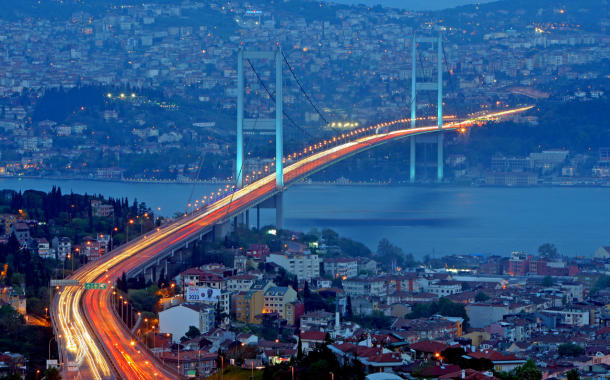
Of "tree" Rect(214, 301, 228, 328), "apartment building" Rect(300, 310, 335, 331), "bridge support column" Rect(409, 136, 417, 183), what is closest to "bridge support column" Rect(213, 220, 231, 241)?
"tree" Rect(214, 301, 228, 328)

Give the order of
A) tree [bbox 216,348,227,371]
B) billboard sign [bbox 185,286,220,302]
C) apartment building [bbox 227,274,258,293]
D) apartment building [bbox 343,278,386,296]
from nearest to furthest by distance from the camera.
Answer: tree [bbox 216,348,227,371] → billboard sign [bbox 185,286,220,302] → apartment building [bbox 227,274,258,293] → apartment building [bbox 343,278,386,296]

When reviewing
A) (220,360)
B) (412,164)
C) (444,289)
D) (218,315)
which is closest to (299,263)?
(444,289)

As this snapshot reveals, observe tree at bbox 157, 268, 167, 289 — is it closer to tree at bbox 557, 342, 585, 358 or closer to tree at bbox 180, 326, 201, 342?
tree at bbox 180, 326, 201, 342

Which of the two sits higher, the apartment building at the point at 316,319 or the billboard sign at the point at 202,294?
the billboard sign at the point at 202,294

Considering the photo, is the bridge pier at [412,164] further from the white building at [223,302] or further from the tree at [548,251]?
the white building at [223,302]

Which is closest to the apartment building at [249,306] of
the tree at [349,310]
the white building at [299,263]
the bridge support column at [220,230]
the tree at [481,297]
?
the tree at [349,310]

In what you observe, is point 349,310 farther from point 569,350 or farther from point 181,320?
point 569,350
